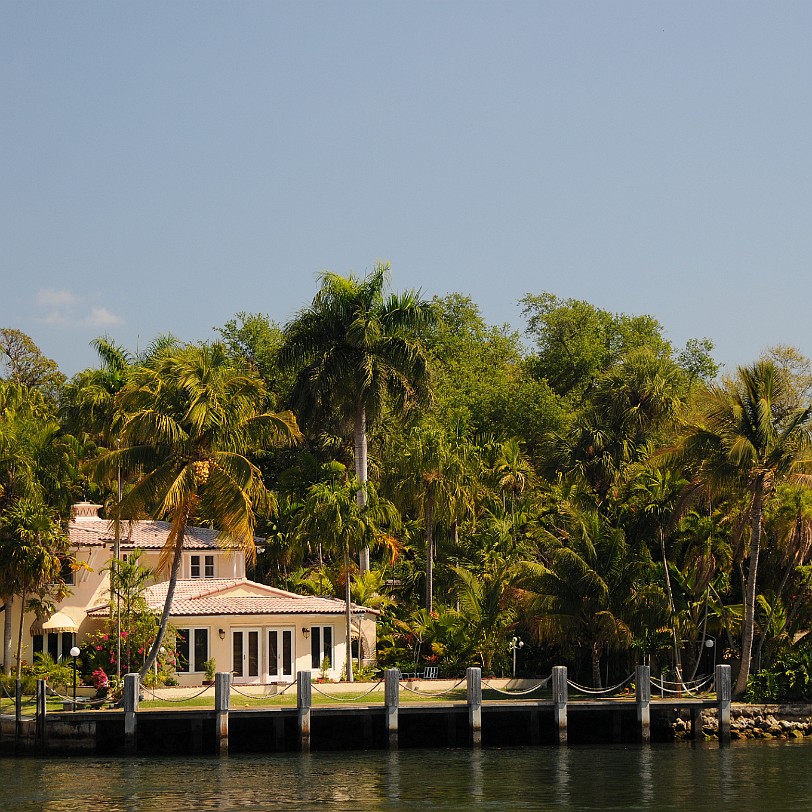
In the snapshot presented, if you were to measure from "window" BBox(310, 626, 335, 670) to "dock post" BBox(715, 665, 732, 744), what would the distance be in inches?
634

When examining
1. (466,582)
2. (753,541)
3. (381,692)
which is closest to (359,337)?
(466,582)

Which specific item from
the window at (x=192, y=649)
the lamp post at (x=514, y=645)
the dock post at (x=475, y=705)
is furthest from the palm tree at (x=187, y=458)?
the lamp post at (x=514, y=645)

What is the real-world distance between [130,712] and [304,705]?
16.6 feet

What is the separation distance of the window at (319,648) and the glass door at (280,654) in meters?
0.93

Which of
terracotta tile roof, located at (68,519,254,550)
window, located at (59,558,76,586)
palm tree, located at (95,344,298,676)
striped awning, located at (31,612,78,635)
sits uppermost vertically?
palm tree, located at (95,344,298,676)

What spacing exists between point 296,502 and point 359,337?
9.26m

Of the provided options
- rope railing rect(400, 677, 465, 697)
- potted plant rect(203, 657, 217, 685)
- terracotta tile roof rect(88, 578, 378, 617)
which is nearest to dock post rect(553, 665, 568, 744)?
rope railing rect(400, 677, 465, 697)

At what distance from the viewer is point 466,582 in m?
50.8

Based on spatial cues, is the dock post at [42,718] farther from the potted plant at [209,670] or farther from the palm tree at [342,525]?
the palm tree at [342,525]

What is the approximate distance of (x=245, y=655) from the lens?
163 ft

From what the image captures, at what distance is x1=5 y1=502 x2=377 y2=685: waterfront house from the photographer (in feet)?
161

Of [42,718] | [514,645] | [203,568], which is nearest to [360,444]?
[203,568]

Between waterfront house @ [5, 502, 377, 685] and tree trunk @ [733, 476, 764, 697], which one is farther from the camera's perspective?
waterfront house @ [5, 502, 377, 685]

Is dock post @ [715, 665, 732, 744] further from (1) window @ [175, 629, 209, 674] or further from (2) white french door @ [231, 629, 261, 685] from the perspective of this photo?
(1) window @ [175, 629, 209, 674]
